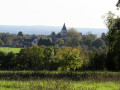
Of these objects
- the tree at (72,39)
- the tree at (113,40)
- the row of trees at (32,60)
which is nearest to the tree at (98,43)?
the tree at (72,39)

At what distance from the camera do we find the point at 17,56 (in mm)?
41406

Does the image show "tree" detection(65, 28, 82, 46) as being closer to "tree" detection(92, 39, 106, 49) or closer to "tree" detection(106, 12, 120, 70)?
"tree" detection(92, 39, 106, 49)

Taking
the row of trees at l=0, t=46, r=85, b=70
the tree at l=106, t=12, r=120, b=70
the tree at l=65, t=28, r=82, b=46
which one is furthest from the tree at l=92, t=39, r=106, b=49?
the tree at l=106, t=12, r=120, b=70

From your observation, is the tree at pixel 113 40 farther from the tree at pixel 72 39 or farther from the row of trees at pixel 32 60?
the tree at pixel 72 39

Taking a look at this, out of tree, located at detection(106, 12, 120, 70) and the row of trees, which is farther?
the row of trees

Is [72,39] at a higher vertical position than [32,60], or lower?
higher

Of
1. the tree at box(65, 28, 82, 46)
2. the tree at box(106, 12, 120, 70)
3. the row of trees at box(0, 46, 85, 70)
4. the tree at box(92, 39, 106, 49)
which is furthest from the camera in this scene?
the tree at box(92, 39, 106, 49)

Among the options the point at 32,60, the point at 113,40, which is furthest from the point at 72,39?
the point at 113,40

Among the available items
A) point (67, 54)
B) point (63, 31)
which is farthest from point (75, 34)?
point (63, 31)

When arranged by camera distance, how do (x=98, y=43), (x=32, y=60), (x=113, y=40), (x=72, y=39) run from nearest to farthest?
(x=113, y=40)
(x=32, y=60)
(x=98, y=43)
(x=72, y=39)

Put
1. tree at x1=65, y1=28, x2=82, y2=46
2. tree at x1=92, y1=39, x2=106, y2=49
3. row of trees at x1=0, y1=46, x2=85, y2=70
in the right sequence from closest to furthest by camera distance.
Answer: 1. row of trees at x1=0, y1=46, x2=85, y2=70
2. tree at x1=65, y1=28, x2=82, y2=46
3. tree at x1=92, y1=39, x2=106, y2=49

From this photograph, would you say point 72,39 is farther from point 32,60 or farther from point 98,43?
point 32,60

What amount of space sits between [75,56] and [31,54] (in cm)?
1128

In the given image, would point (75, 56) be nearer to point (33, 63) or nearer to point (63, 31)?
point (33, 63)
